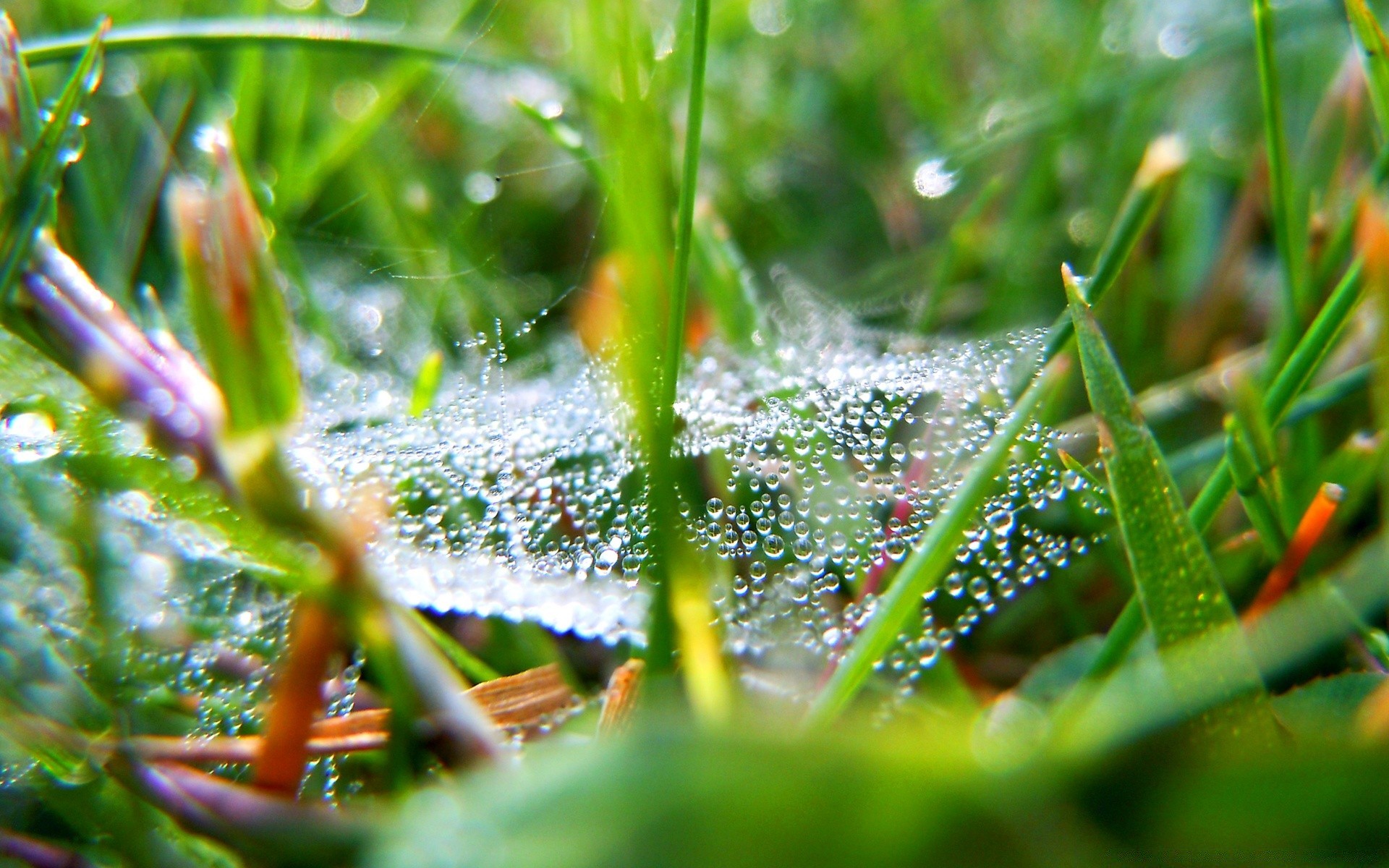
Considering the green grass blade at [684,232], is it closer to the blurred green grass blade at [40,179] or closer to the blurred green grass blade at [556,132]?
the blurred green grass blade at [556,132]

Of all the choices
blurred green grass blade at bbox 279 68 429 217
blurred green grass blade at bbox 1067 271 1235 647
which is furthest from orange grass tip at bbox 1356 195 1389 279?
blurred green grass blade at bbox 279 68 429 217

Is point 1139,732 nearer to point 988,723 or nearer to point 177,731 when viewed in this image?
point 988,723

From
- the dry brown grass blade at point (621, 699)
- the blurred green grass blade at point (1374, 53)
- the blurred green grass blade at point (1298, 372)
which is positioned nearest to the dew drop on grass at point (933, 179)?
the blurred green grass blade at point (1374, 53)

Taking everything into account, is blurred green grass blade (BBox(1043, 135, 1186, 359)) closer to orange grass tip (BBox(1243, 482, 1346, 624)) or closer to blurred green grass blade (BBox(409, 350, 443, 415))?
orange grass tip (BBox(1243, 482, 1346, 624))

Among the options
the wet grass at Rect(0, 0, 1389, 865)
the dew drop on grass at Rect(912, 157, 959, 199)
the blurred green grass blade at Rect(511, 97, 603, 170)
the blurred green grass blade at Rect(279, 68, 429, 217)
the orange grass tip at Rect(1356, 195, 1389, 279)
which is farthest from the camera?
the dew drop on grass at Rect(912, 157, 959, 199)

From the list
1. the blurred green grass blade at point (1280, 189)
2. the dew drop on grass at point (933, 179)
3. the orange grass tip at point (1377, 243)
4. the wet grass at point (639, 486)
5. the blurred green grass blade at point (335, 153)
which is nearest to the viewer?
the wet grass at point (639, 486)

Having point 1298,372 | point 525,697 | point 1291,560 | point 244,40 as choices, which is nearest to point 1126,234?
point 1298,372

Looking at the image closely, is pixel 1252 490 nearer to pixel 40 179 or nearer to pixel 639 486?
pixel 639 486
